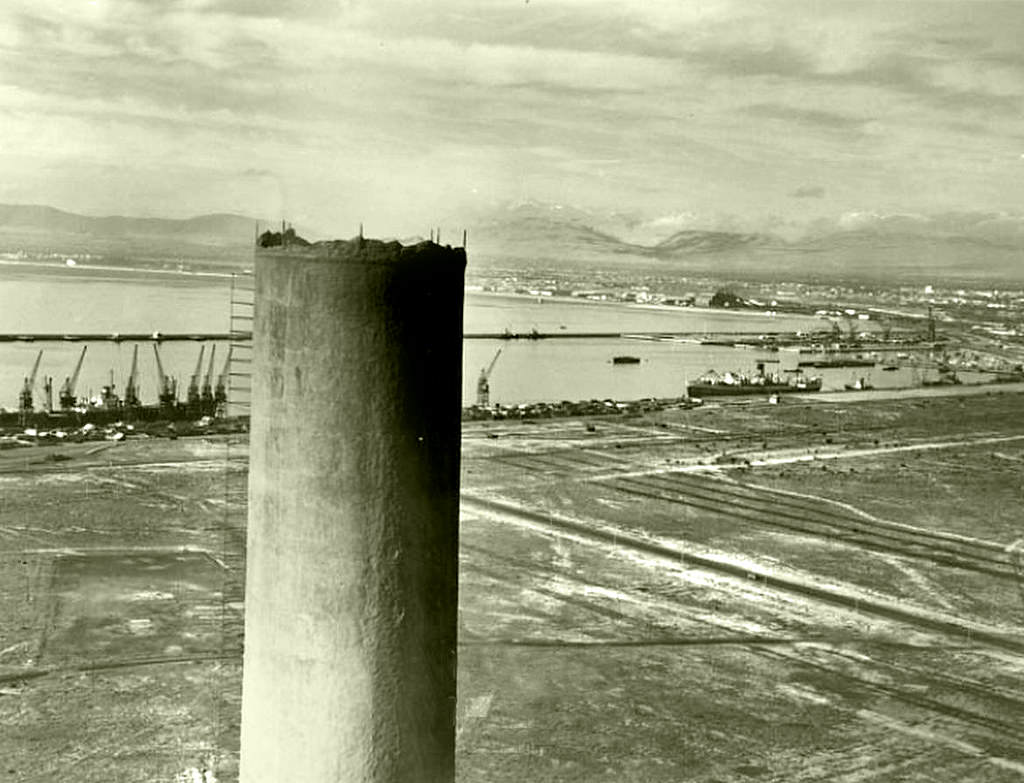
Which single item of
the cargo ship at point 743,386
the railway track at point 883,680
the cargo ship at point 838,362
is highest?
the cargo ship at point 838,362

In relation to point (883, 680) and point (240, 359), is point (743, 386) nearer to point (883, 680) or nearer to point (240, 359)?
point (883, 680)

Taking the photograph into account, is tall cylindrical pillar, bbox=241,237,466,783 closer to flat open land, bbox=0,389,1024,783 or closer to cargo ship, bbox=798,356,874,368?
flat open land, bbox=0,389,1024,783

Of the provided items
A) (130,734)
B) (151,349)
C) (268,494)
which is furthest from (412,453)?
(151,349)

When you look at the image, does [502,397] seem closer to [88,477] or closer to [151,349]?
[151,349]

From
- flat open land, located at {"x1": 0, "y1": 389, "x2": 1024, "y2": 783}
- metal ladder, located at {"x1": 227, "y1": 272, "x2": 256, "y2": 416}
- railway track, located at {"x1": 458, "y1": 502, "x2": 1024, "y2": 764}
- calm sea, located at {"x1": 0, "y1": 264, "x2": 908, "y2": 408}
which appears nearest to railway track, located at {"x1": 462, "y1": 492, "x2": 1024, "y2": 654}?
flat open land, located at {"x1": 0, "y1": 389, "x2": 1024, "y2": 783}

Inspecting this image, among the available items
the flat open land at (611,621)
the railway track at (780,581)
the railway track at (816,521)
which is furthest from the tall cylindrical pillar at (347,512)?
the railway track at (816,521)

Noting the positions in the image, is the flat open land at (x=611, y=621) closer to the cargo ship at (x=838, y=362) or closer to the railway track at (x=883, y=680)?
the railway track at (x=883, y=680)

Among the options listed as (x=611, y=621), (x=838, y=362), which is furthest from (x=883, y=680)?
(x=838, y=362)
